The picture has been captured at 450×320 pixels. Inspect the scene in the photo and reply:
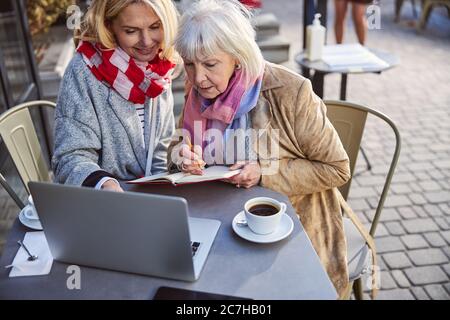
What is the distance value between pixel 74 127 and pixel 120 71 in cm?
30

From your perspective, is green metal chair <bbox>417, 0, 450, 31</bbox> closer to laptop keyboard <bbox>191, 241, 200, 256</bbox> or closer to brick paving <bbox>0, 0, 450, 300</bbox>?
brick paving <bbox>0, 0, 450, 300</bbox>

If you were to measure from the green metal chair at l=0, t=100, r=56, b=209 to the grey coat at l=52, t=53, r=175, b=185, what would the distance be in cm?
38

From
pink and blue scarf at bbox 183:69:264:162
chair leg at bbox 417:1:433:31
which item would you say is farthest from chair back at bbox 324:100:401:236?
chair leg at bbox 417:1:433:31

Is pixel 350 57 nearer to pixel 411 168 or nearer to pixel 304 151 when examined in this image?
pixel 411 168

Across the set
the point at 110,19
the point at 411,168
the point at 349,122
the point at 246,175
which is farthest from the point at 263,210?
the point at 411,168

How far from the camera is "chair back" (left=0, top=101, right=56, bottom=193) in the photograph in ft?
6.92

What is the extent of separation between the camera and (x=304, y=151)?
5.92 ft

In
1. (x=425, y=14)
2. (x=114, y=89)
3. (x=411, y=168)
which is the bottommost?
(x=411, y=168)

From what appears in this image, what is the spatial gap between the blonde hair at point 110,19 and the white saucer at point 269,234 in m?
0.84

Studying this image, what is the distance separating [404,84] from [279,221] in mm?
4625

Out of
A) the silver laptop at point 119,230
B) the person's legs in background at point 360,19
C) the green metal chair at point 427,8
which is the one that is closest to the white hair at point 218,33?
the silver laptop at point 119,230

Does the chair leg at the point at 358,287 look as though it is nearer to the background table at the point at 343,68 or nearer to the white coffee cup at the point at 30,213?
the white coffee cup at the point at 30,213

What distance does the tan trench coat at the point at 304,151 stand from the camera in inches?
68.3

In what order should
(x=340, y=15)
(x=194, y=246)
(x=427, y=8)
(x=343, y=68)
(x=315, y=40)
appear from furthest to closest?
(x=427, y=8) → (x=340, y=15) → (x=315, y=40) → (x=343, y=68) → (x=194, y=246)
